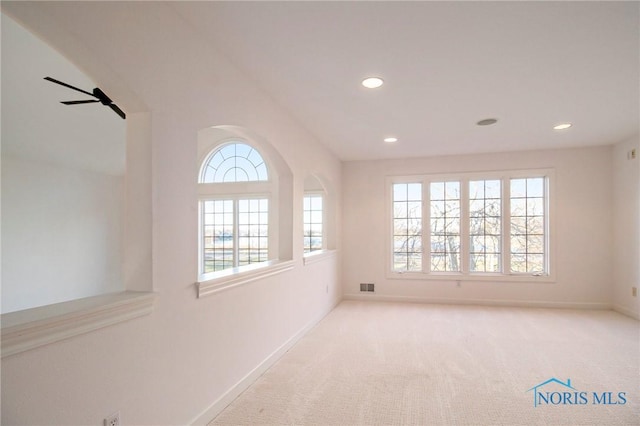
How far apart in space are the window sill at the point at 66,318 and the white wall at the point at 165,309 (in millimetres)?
39

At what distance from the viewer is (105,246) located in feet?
20.3

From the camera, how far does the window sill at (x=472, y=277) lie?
17.6 feet

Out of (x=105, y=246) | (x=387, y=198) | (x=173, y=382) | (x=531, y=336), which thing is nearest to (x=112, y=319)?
(x=173, y=382)

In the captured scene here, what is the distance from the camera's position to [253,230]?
21.5 ft

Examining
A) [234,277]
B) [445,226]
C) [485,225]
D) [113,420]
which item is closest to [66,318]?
[113,420]

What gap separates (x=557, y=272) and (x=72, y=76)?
6.83 meters

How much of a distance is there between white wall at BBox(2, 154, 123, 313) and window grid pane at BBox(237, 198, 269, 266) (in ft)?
7.37

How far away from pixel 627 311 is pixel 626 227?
119 centimetres

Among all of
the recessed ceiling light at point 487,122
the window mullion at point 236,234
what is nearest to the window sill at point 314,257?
the window mullion at point 236,234

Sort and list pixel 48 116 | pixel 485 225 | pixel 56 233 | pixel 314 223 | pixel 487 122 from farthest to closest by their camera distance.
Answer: pixel 314 223 < pixel 485 225 < pixel 56 233 < pixel 48 116 < pixel 487 122

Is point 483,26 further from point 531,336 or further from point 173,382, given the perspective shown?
point 531,336

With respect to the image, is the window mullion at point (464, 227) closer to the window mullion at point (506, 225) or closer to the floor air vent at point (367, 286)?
the window mullion at point (506, 225)

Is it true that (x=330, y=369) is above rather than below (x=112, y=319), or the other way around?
below

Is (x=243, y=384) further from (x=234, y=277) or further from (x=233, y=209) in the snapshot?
(x=233, y=209)
